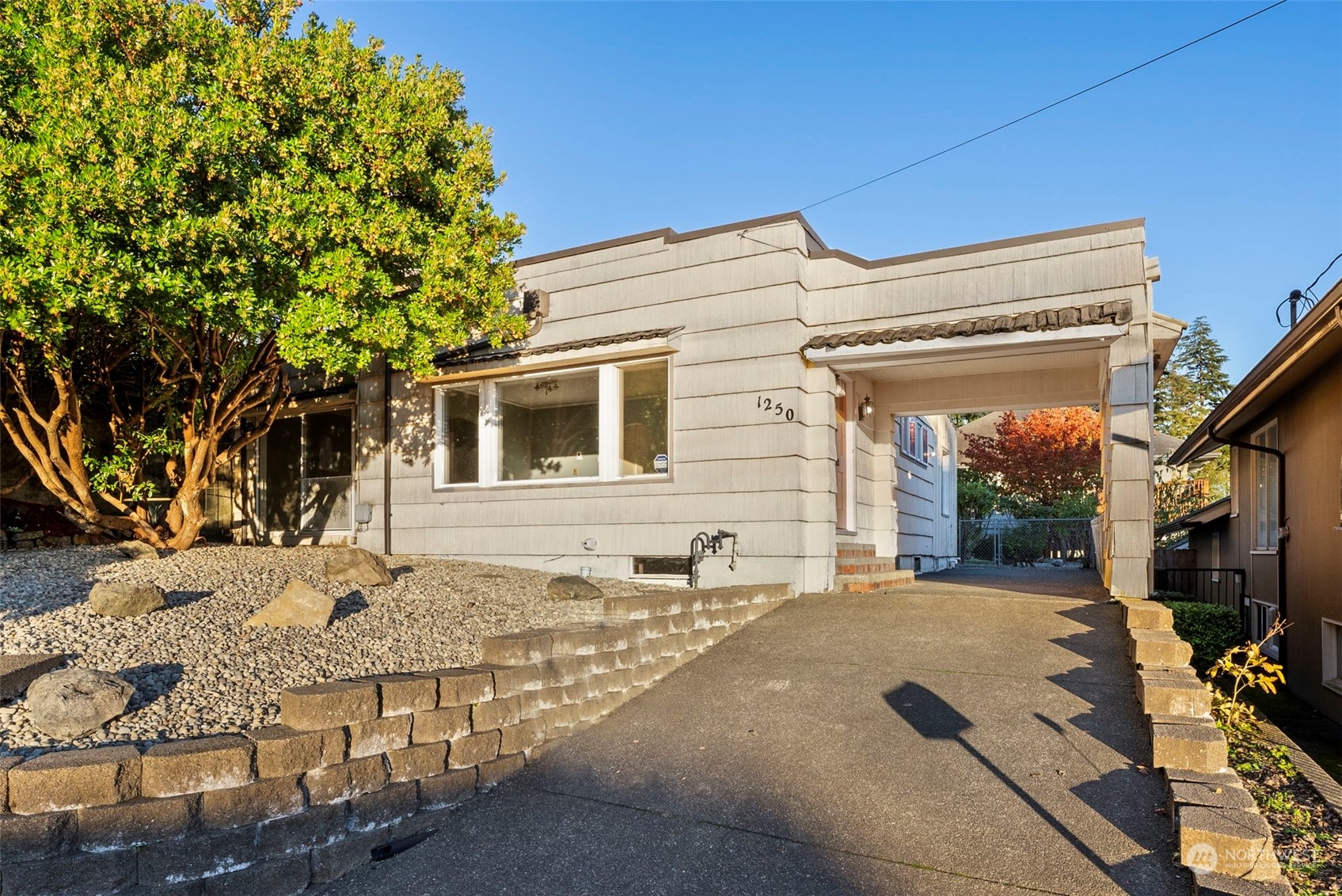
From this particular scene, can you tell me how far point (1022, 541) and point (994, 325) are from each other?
15.2 metres

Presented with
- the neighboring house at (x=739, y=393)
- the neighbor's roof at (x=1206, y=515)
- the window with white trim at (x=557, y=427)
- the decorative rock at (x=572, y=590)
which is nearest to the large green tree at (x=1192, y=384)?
the neighbor's roof at (x=1206, y=515)

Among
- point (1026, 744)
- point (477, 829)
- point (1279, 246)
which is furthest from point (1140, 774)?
point (1279, 246)

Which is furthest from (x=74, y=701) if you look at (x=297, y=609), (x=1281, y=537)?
(x=1281, y=537)

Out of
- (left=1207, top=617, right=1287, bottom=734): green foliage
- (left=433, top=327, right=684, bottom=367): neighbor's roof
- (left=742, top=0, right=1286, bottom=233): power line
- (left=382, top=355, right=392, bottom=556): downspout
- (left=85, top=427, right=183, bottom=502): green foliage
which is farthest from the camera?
(left=382, top=355, right=392, bottom=556): downspout

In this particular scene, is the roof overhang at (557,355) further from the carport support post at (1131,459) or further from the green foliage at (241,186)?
the carport support post at (1131,459)

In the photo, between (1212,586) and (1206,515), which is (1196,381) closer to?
(1206,515)

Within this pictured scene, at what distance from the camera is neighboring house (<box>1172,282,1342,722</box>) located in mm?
6973

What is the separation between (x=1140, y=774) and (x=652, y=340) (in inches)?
257

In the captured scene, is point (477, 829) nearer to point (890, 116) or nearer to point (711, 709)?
point (711, 709)

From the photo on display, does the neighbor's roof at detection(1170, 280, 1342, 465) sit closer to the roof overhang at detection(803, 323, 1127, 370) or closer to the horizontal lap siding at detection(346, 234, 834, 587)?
the roof overhang at detection(803, 323, 1127, 370)

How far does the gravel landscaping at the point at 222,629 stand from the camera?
416cm

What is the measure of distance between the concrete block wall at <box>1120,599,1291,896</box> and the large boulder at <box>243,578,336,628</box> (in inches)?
194

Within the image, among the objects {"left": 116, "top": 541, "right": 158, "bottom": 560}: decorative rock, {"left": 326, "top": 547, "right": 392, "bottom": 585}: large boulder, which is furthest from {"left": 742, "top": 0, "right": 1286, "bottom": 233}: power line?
{"left": 116, "top": 541, "right": 158, "bottom": 560}: decorative rock

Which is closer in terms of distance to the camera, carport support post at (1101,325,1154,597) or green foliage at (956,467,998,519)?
carport support post at (1101,325,1154,597)
